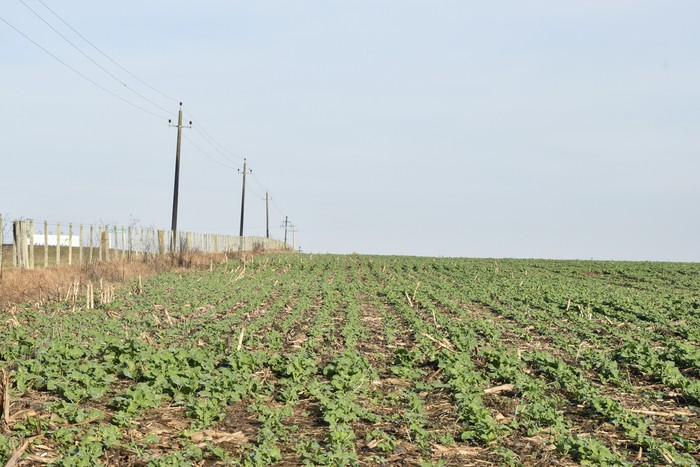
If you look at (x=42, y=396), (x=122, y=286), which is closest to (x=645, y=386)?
(x=42, y=396)

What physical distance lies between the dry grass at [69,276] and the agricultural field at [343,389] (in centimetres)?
203

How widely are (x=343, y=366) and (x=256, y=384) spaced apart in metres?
1.48

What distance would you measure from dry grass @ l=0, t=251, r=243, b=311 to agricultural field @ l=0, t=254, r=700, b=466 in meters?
2.03

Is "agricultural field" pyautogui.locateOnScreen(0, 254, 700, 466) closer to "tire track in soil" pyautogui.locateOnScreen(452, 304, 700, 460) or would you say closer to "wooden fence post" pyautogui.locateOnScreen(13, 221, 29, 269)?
"tire track in soil" pyautogui.locateOnScreen(452, 304, 700, 460)

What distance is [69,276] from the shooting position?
27734 millimetres

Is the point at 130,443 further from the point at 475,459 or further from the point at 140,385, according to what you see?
the point at 475,459

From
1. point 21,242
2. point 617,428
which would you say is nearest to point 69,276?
point 21,242

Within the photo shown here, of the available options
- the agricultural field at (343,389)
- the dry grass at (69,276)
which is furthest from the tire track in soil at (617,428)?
the dry grass at (69,276)

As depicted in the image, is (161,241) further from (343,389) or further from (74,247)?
(343,389)

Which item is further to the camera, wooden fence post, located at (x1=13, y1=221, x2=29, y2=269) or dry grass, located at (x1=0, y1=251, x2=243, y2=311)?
wooden fence post, located at (x1=13, y1=221, x2=29, y2=269)

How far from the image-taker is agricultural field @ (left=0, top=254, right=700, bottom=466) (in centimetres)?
784

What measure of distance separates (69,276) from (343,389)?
1991cm

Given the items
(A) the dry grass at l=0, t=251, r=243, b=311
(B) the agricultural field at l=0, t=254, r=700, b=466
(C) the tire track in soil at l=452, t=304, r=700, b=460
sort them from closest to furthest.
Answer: (B) the agricultural field at l=0, t=254, r=700, b=466, (C) the tire track in soil at l=452, t=304, r=700, b=460, (A) the dry grass at l=0, t=251, r=243, b=311

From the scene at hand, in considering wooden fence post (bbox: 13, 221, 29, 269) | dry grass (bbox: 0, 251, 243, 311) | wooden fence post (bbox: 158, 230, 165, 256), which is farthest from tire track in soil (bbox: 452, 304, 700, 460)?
wooden fence post (bbox: 158, 230, 165, 256)
